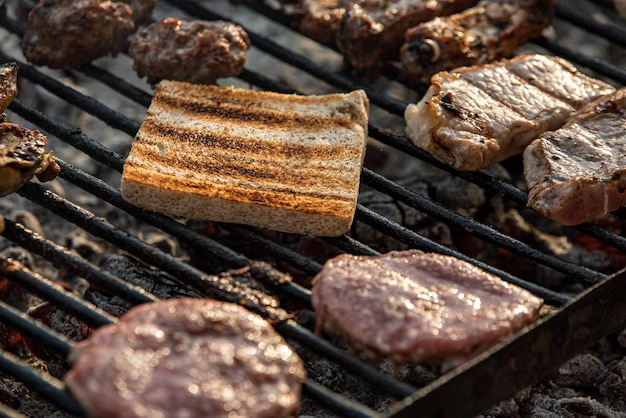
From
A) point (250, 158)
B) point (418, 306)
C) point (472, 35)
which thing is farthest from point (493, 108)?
point (418, 306)

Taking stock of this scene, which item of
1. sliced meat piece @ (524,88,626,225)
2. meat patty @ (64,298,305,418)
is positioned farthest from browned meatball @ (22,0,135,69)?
sliced meat piece @ (524,88,626,225)

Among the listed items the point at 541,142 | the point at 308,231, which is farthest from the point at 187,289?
the point at 541,142

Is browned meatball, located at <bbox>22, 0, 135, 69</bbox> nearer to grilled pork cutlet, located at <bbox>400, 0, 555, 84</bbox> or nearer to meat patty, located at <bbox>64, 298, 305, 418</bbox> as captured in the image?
grilled pork cutlet, located at <bbox>400, 0, 555, 84</bbox>

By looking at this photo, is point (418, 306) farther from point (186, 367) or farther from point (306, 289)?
point (186, 367)

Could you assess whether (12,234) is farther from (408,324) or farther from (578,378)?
(578,378)

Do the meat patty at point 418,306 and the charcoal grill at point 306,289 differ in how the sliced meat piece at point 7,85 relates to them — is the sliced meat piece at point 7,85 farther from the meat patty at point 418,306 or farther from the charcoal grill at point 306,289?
the meat patty at point 418,306
